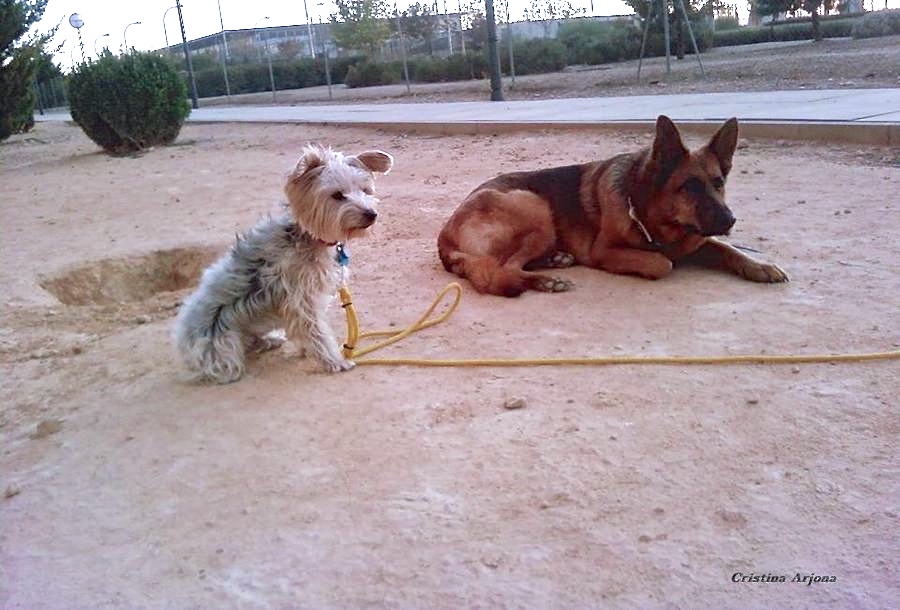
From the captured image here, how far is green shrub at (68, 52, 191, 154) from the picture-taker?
18.5m

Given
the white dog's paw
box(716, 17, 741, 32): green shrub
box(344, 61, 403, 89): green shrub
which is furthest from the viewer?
box(716, 17, 741, 32): green shrub

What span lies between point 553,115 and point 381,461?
12142 mm

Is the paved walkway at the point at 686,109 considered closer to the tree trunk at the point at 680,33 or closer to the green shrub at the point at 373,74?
the tree trunk at the point at 680,33

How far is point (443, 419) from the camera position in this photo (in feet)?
13.2

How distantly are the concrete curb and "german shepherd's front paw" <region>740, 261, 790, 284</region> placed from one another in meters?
4.80

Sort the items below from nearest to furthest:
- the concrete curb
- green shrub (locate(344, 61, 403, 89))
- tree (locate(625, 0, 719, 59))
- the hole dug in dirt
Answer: the hole dug in dirt < the concrete curb < tree (locate(625, 0, 719, 59)) < green shrub (locate(344, 61, 403, 89))

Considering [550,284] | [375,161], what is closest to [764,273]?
[550,284]

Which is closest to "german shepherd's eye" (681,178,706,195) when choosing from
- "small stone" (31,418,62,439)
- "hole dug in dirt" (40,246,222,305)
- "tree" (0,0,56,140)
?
"small stone" (31,418,62,439)

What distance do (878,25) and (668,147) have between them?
30.2 meters

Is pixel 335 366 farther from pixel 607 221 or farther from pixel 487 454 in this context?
pixel 607 221

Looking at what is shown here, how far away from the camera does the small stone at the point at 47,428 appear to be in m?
4.36

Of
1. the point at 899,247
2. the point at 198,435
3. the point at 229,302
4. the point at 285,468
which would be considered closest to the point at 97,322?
the point at 229,302

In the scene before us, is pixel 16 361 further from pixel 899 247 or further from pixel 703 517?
pixel 899 247
